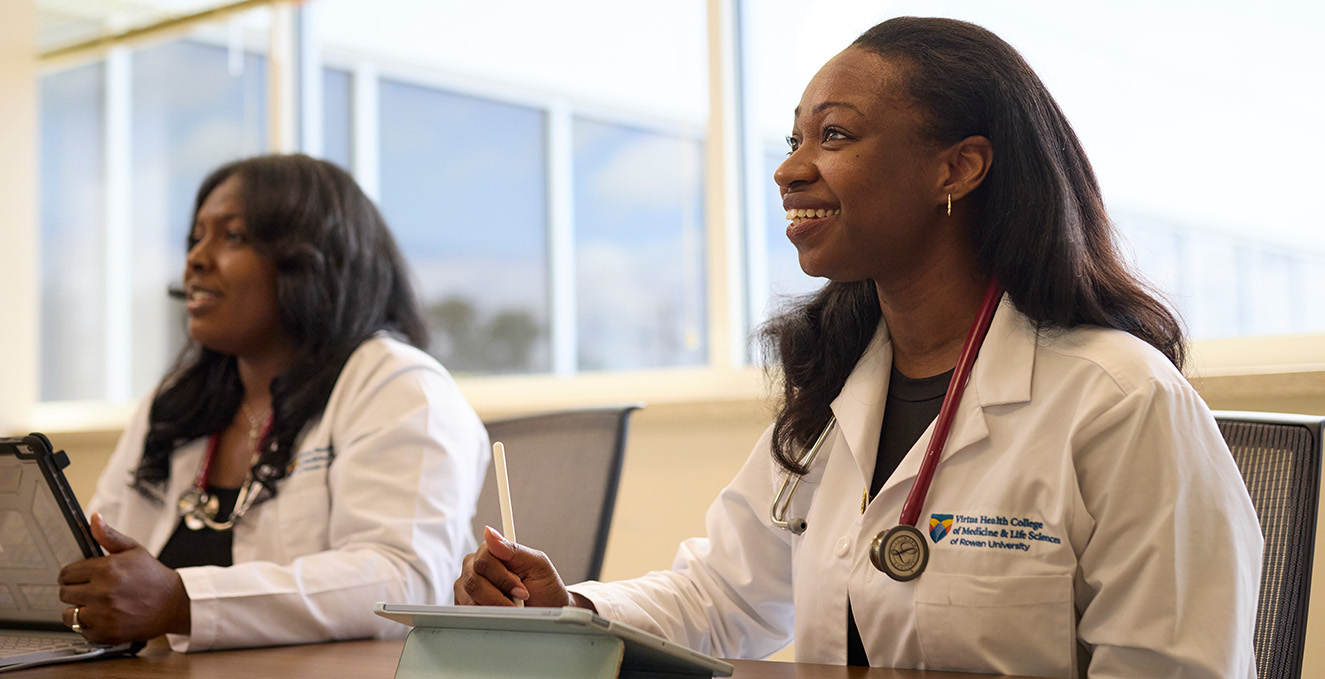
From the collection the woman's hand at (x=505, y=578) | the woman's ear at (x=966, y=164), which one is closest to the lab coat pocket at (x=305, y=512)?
the woman's hand at (x=505, y=578)

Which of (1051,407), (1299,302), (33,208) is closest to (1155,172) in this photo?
(1299,302)

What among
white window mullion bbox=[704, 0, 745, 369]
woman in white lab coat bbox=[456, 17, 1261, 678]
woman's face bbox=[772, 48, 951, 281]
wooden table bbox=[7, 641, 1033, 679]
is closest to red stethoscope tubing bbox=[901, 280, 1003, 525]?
woman in white lab coat bbox=[456, 17, 1261, 678]

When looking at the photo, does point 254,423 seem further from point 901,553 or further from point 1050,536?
point 1050,536

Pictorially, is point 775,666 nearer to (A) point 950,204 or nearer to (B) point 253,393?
(A) point 950,204

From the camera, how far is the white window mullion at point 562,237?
3.59m

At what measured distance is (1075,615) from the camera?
1.23 metres

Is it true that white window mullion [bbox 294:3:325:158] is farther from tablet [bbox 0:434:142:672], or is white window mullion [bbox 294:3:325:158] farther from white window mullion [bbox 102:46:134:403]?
tablet [bbox 0:434:142:672]

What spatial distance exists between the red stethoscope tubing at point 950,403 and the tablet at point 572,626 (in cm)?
35

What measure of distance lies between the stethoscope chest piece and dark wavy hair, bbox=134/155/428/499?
3.68ft

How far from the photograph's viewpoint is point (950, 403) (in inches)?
53.2

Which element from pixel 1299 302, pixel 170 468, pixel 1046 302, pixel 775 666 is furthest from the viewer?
pixel 1299 302

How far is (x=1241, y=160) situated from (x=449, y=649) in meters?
2.19

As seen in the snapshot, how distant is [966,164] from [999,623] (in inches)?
22.6

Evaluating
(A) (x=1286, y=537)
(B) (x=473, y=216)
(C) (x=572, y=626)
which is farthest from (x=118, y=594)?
(B) (x=473, y=216)
